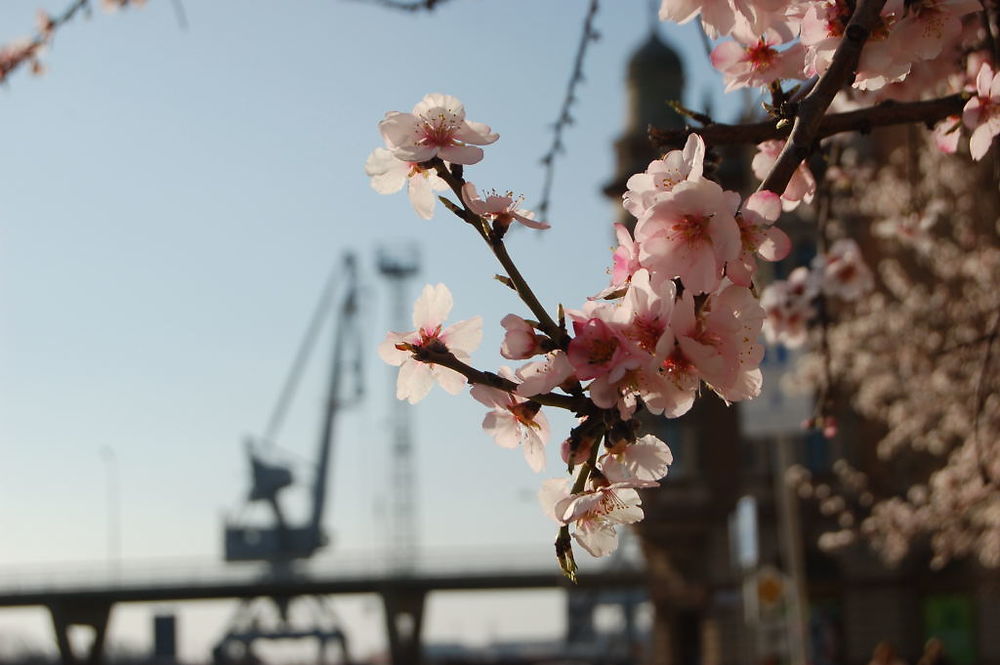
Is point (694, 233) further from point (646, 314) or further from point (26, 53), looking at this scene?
point (26, 53)

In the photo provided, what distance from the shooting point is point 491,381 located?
67.9 inches

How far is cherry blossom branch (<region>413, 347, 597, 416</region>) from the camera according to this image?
1646 mm

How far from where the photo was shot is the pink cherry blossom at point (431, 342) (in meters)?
1.78

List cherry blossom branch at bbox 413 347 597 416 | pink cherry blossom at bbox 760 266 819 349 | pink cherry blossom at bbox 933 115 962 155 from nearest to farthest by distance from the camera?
cherry blossom branch at bbox 413 347 597 416 → pink cherry blossom at bbox 933 115 962 155 → pink cherry blossom at bbox 760 266 819 349

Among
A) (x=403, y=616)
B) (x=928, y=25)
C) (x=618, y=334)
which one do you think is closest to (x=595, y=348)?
(x=618, y=334)

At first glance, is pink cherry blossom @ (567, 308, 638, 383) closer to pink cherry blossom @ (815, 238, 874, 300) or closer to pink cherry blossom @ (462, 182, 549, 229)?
pink cherry blossom @ (462, 182, 549, 229)

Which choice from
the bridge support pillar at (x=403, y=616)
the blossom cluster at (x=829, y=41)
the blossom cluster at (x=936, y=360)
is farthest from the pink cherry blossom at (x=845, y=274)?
the bridge support pillar at (x=403, y=616)

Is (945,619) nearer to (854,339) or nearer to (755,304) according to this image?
(854,339)

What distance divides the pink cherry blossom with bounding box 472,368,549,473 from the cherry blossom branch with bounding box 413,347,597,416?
0.01 metres

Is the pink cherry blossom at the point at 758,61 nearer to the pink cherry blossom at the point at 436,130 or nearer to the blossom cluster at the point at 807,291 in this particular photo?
the pink cherry blossom at the point at 436,130

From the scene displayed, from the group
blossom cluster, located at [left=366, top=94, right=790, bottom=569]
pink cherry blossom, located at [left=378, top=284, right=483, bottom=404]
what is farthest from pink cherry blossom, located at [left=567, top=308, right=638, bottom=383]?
pink cherry blossom, located at [left=378, top=284, right=483, bottom=404]

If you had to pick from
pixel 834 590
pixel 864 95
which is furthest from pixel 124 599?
pixel 864 95

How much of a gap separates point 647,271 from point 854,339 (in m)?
16.2

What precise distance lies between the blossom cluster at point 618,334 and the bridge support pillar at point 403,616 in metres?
46.2
